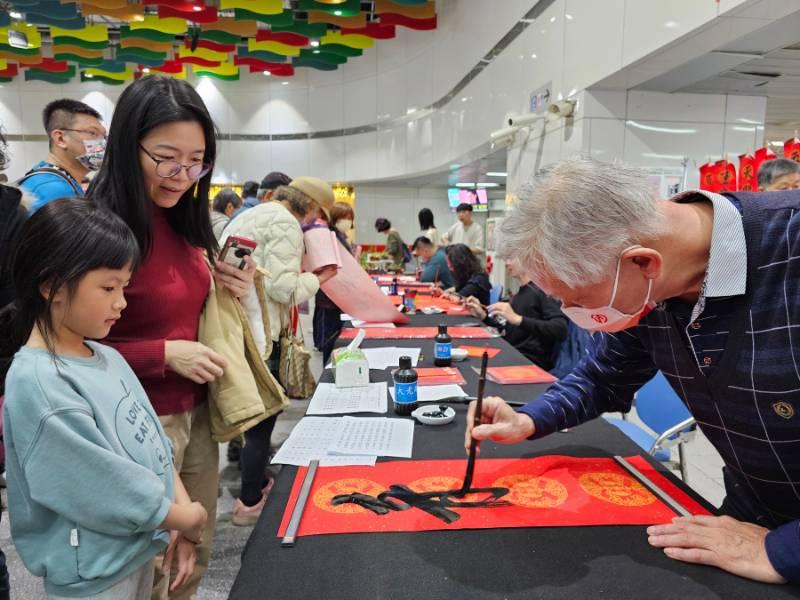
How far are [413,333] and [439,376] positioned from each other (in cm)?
87

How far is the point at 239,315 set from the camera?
142 cm

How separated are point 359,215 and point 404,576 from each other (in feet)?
37.5

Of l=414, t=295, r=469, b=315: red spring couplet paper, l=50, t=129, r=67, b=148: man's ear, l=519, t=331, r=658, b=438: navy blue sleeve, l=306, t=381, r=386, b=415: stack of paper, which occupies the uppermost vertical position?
l=50, t=129, r=67, b=148: man's ear

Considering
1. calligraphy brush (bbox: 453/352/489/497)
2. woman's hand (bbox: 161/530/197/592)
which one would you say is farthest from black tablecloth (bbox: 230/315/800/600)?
woman's hand (bbox: 161/530/197/592)

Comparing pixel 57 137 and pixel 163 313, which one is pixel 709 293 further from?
pixel 57 137

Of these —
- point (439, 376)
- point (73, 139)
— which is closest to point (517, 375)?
point (439, 376)

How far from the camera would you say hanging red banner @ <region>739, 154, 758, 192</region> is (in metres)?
3.29

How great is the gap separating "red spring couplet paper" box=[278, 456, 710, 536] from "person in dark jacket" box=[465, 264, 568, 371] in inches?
63.6

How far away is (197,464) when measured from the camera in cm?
139

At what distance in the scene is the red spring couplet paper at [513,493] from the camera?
96cm

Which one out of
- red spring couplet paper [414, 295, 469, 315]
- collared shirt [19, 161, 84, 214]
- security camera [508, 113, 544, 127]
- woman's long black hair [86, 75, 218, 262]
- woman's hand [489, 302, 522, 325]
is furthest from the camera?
security camera [508, 113, 544, 127]

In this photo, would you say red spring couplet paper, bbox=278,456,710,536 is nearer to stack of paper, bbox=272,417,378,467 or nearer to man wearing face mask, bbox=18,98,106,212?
stack of paper, bbox=272,417,378,467

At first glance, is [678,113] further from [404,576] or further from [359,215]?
[359,215]

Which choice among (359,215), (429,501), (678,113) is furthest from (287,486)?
(359,215)
